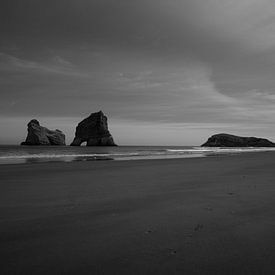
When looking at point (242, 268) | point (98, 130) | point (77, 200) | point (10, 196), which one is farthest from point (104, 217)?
point (98, 130)

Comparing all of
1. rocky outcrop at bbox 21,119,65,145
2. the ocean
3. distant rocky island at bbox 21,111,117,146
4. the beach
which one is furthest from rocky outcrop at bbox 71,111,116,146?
the beach

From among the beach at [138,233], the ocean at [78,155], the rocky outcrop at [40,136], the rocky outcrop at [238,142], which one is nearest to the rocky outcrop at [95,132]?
the rocky outcrop at [40,136]

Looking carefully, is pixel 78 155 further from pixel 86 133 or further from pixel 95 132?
pixel 86 133

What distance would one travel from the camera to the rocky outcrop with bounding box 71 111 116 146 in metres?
115

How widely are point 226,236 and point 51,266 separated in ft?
7.87

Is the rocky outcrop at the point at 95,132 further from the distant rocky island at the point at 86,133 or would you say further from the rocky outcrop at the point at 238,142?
the rocky outcrop at the point at 238,142

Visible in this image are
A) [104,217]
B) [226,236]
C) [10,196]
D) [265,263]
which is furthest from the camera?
[10,196]

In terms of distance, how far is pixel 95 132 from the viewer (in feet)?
385

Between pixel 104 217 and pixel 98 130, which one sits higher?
pixel 98 130

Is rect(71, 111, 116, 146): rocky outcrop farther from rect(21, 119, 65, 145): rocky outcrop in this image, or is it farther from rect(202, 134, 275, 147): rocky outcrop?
rect(202, 134, 275, 147): rocky outcrop

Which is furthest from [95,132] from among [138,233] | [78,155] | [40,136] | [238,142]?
[138,233]

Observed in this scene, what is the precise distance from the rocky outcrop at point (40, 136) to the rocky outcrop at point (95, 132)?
33.7ft

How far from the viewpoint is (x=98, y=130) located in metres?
118

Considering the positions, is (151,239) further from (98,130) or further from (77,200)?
(98,130)
